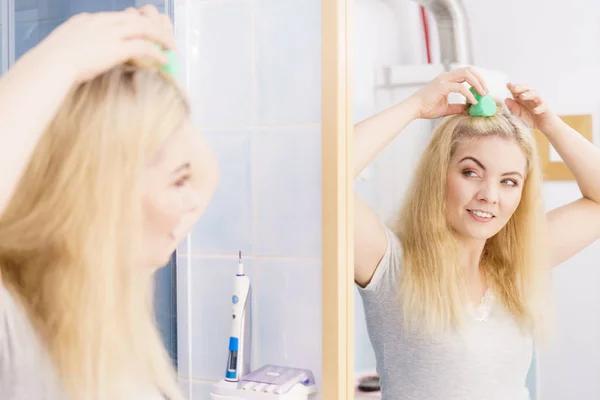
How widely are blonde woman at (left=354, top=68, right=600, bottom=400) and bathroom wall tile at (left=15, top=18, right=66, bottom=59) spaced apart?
51cm

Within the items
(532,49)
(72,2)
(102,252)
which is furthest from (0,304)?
(532,49)

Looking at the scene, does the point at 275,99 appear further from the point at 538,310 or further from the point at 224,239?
the point at 538,310

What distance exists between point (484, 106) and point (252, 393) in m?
0.60

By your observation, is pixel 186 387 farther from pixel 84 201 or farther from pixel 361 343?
pixel 84 201

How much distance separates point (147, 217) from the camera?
849 millimetres

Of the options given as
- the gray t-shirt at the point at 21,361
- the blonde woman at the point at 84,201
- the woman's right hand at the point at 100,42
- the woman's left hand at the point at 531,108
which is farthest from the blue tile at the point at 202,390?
the woman's left hand at the point at 531,108

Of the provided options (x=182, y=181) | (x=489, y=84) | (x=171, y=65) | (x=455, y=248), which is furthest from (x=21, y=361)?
(x=489, y=84)

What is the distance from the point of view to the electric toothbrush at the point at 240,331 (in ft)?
3.53

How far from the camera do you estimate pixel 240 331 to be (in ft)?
3.55

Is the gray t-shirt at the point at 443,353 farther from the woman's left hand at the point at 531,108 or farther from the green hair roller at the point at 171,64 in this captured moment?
the green hair roller at the point at 171,64

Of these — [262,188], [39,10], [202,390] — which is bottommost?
[202,390]

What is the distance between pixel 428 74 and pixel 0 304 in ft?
2.35

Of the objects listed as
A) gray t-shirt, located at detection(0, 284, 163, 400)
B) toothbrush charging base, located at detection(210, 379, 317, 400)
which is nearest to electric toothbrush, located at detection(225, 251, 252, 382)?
toothbrush charging base, located at detection(210, 379, 317, 400)

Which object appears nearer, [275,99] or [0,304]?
[0,304]
